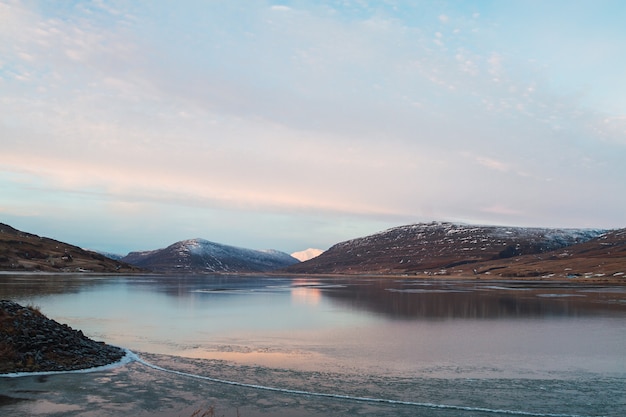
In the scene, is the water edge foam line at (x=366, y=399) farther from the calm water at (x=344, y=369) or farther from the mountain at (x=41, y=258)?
the mountain at (x=41, y=258)

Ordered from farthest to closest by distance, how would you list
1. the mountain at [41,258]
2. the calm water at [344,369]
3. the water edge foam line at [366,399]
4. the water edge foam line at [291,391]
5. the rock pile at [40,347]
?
the mountain at [41,258] → the rock pile at [40,347] → the calm water at [344,369] → the water edge foam line at [291,391] → the water edge foam line at [366,399]

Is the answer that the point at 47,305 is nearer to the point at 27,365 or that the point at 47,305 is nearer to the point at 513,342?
the point at 27,365

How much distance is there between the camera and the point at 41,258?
165875mm

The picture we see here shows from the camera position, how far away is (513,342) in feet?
96.8

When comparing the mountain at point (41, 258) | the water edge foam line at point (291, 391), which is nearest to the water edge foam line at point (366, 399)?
the water edge foam line at point (291, 391)

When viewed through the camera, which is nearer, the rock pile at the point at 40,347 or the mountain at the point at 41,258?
the rock pile at the point at 40,347

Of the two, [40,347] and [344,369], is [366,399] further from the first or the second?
[40,347]

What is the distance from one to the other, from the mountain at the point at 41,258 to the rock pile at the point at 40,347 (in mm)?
133222

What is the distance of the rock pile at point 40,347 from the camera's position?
20703 millimetres

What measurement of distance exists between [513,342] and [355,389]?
14994 mm

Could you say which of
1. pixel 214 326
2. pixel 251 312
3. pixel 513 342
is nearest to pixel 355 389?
pixel 513 342

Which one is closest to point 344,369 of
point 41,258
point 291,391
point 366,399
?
point 291,391

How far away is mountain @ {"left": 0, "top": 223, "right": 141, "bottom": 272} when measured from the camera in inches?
5871

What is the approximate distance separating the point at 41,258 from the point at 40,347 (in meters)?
163
